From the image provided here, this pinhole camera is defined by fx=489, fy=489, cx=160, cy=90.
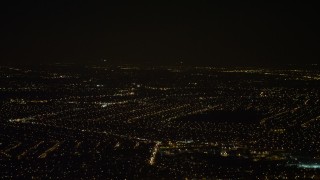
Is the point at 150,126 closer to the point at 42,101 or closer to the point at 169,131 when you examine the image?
the point at 169,131

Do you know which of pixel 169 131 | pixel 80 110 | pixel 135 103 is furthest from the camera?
pixel 135 103

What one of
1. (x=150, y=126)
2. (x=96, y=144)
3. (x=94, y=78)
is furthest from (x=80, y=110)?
(x=94, y=78)

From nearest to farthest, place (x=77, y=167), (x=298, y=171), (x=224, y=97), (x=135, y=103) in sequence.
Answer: (x=298, y=171) → (x=77, y=167) → (x=135, y=103) → (x=224, y=97)

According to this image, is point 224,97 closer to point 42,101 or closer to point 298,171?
point 42,101

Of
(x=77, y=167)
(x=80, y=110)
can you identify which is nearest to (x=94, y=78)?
(x=80, y=110)

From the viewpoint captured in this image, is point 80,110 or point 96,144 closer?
point 96,144

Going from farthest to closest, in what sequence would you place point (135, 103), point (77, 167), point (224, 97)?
point (224, 97)
point (135, 103)
point (77, 167)
